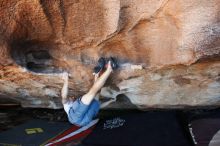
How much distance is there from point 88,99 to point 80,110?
70 millimetres

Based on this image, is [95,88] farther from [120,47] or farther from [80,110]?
[120,47]

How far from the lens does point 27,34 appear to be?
182cm

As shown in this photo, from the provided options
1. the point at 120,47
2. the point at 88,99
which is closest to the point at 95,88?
the point at 88,99

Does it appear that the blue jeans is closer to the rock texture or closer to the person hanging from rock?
the person hanging from rock

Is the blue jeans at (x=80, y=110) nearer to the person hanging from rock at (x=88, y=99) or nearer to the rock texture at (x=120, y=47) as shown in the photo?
the person hanging from rock at (x=88, y=99)

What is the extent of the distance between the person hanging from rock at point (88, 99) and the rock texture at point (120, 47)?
0.05m

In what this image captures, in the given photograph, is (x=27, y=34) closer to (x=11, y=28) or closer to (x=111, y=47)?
(x=11, y=28)

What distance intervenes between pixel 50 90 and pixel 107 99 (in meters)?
0.33

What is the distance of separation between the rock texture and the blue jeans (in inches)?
4.6

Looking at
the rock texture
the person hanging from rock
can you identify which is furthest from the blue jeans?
the rock texture

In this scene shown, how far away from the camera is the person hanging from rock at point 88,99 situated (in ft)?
6.43

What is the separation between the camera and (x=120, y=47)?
191cm

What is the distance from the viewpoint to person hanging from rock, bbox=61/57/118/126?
1.96m

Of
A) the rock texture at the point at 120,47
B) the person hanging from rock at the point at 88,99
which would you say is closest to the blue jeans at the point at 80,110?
the person hanging from rock at the point at 88,99
